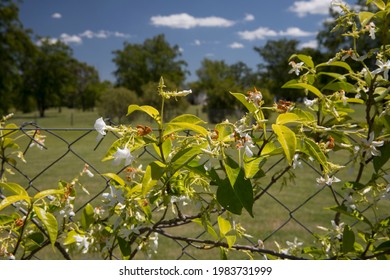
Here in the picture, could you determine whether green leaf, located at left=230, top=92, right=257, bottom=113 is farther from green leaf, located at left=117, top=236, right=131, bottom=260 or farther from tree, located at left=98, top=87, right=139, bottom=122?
tree, located at left=98, top=87, right=139, bottom=122

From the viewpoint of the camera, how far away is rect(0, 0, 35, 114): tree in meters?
23.5

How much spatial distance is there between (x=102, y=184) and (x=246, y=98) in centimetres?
375

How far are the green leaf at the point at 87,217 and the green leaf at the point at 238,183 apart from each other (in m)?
0.42

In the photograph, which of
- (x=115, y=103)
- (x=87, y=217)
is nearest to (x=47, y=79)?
(x=115, y=103)

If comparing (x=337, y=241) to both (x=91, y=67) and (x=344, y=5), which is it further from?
(x=91, y=67)

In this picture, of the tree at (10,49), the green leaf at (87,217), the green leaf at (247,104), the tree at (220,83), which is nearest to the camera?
the green leaf at (247,104)

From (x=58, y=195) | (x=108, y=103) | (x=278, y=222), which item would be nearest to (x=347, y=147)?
(x=58, y=195)

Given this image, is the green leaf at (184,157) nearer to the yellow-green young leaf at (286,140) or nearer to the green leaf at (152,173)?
the green leaf at (152,173)

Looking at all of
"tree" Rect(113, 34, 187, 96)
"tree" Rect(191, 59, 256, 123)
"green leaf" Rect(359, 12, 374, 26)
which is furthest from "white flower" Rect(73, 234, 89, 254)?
"tree" Rect(113, 34, 187, 96)

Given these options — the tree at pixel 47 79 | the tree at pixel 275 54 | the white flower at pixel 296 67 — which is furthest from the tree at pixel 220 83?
the white flower at pixel 296 67

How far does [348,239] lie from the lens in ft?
2.93

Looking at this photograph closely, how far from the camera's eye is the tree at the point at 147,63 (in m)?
32.6

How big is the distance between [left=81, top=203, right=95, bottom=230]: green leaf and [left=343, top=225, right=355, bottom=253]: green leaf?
592 millimetres

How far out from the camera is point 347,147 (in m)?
0.82
